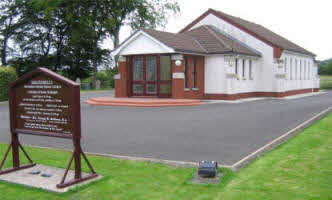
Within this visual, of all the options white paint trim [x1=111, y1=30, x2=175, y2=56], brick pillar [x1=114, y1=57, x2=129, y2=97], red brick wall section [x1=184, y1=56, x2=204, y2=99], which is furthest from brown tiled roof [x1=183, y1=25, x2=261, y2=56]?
brick pillar [x1=114, y1=57, x2=129, y2=97]

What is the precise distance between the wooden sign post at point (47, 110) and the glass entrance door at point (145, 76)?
1732cm

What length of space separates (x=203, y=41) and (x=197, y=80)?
3.59m

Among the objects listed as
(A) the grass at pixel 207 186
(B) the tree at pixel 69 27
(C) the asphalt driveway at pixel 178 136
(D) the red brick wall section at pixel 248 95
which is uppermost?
(B) the tree at pixel 69 27

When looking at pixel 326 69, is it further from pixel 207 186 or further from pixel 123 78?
pixel 207 186

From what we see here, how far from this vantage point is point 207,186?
563cm

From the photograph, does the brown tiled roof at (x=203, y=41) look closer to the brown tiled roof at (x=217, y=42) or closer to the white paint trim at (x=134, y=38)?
the brown tiled roof at (x=217, y=42)

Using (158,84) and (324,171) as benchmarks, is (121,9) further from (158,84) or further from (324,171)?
(324,171)

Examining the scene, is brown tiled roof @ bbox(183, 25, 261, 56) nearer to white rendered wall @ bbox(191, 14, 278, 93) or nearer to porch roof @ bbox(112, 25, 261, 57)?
porch roof @ bbox(112, 25, 261, 57)

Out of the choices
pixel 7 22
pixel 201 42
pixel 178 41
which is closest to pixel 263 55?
pixel 201 42

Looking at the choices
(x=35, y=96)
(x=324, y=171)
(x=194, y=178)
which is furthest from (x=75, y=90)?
(x=324, y=171)

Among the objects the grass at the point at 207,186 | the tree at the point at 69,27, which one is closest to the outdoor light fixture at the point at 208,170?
the grass at the point at 207,186

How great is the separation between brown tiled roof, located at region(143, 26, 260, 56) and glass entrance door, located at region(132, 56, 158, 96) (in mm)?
1769

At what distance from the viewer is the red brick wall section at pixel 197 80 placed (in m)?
24.8

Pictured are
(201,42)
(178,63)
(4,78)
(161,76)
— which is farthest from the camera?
(201,42)
